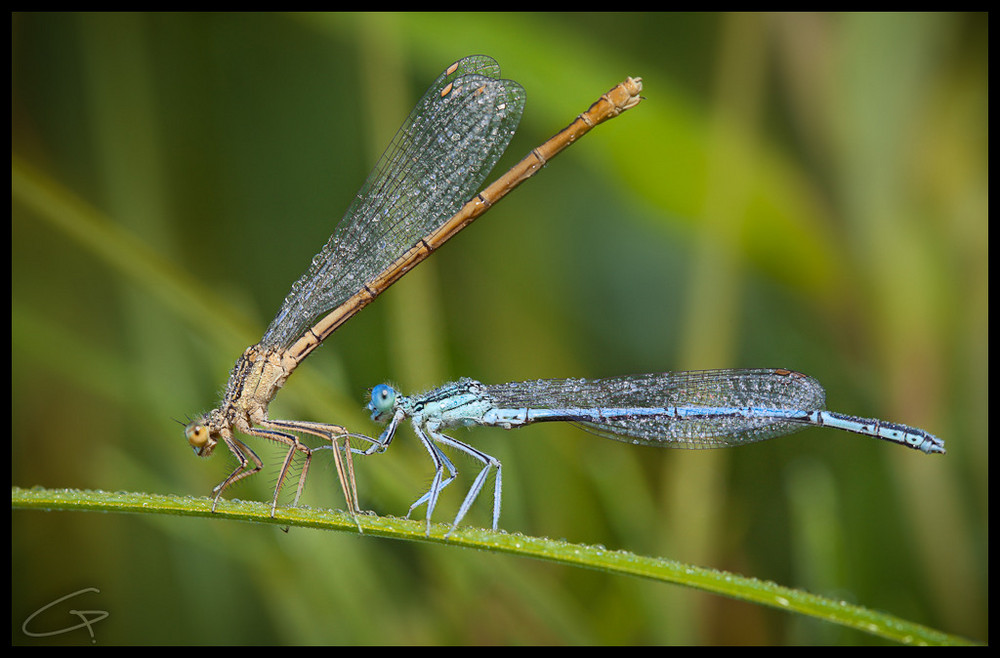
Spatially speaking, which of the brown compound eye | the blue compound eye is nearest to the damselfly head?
the brown compound eye

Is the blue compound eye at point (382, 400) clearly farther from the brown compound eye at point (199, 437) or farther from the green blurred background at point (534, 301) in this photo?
the brown compound eye at point (199, 437)

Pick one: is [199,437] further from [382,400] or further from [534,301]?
[534,301]

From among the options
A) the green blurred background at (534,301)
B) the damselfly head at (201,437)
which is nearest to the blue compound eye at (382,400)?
the green blurred background at (534,301)

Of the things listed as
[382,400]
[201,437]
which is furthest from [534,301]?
[201,437]

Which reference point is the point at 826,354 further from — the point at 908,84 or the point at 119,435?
the point at 119,435

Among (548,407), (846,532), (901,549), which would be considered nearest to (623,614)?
(548,407)

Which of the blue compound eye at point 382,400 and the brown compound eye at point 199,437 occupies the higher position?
the blue compound eye at point 382,400
